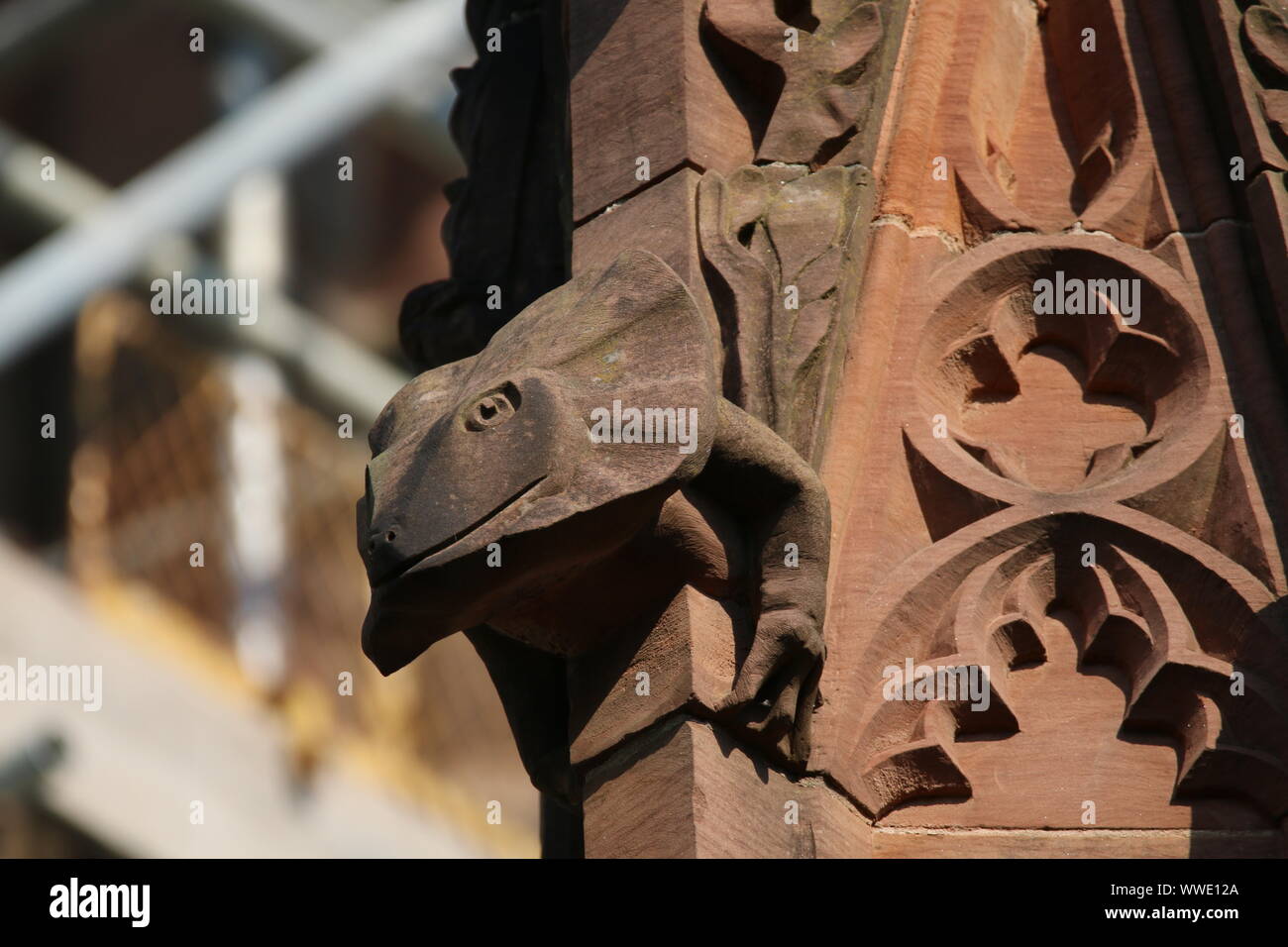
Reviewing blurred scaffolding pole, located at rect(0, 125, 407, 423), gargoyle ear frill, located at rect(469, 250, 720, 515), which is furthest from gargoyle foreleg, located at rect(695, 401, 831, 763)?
blurred scaffolding pole, located at rect(0, 125, 407, 423)

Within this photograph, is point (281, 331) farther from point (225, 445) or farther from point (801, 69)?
point (801, 69)

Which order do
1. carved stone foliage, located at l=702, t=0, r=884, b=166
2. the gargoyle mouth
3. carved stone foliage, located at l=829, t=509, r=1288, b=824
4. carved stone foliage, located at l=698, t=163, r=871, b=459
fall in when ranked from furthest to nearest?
1. carved stone foliage, located at l=702, t=0, r=884, b=166
2. carved stone foliage, located at l=698, t=163, r=871, b=459
3. carved stone foliage, located at l=829, t=509, r=1288, b=824
4. the gargoyle mouth

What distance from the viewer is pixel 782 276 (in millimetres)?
4363

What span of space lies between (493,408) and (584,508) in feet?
0.55

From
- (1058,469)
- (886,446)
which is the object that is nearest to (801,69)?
(886,446)

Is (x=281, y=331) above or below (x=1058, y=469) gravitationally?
above

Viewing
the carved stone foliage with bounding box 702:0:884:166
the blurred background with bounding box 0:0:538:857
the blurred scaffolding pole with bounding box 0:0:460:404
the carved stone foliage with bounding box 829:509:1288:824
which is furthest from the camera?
the blurred background with bounding box 0:0:538:857

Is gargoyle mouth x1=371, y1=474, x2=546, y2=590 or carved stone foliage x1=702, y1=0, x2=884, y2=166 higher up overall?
carved stone foliage x1=702, y1=0, x2=884, y2=166

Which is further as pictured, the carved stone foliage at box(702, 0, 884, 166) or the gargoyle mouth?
the carved stone foliage at box(702, 0, 884, 166)

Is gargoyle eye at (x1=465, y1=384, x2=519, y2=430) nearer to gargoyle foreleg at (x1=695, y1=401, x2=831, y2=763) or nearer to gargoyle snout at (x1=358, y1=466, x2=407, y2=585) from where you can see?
gargoyle snout at (x1=358, y1=466, x2=407, y2=585)

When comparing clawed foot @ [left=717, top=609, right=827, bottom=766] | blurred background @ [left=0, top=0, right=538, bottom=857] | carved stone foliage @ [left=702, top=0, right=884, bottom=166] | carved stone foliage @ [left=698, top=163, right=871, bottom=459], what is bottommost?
clawed foot @ [left=717, top=609, right=827, bottom=766]

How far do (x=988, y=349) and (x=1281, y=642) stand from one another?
0.66 metres

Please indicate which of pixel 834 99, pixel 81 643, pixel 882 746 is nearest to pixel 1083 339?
pixel 834 99

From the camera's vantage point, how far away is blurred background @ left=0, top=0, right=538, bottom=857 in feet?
42.3
